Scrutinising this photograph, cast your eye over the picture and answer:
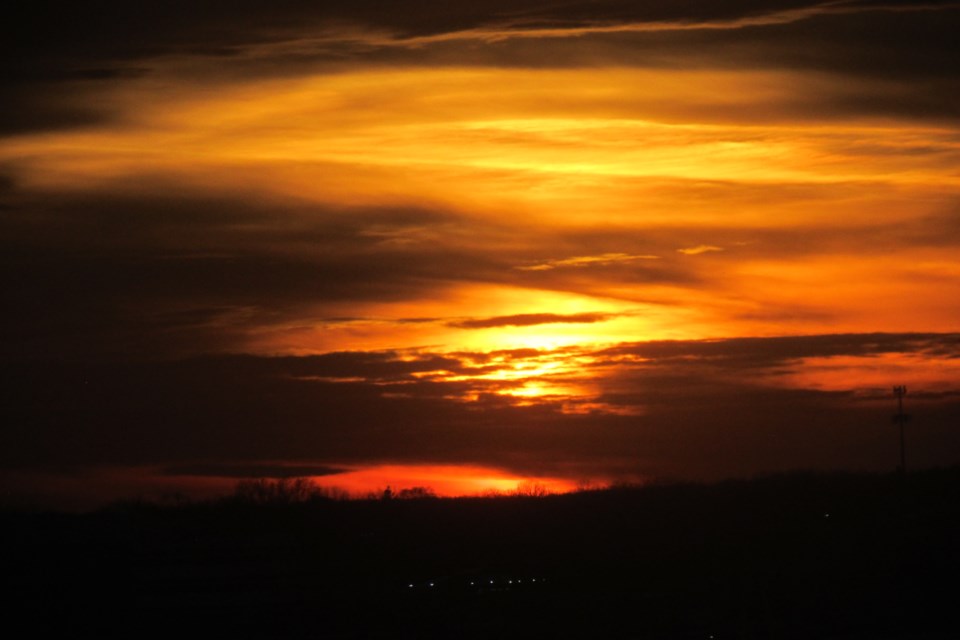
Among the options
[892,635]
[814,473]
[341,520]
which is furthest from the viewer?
[814,473]

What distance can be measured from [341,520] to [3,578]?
9533 mm

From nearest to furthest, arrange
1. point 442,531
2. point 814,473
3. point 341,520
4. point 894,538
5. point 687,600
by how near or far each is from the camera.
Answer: point 687,600 → point 894,538 → point 442,531 → point 341,520 → point 814,473

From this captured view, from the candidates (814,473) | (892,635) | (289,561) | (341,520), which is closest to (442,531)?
(341,520)

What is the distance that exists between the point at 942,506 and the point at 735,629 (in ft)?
44.1

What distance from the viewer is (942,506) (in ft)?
94.7

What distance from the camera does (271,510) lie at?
Result: 3034 centimetres

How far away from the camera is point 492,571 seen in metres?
21.7

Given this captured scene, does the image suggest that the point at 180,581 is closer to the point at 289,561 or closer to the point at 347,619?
the point at 289,561

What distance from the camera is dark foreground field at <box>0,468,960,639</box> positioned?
18.0 metres

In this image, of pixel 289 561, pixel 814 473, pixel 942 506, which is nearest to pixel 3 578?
pixel 289 561

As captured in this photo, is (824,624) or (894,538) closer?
(824,624)

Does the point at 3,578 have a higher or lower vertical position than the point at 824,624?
higher

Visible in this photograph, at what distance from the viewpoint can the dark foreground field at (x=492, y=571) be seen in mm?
18000

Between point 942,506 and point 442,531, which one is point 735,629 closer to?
point 442,531
